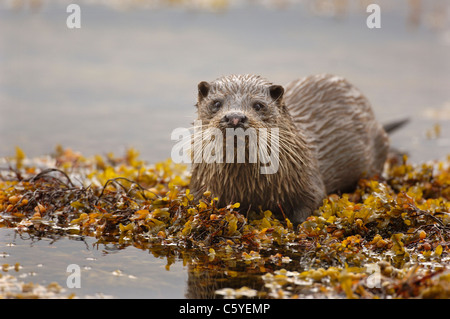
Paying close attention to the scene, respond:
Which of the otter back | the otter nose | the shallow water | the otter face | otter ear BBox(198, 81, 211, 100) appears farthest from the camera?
the otter back

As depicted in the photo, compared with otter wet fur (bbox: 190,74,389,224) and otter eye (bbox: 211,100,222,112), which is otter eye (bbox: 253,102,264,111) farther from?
otter eye (bbox: 211,100,222,112)

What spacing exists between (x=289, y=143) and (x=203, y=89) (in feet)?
2.18

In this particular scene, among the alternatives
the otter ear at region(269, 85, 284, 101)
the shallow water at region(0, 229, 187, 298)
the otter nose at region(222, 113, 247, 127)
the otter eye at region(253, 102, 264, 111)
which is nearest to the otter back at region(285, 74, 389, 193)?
the otter ear at region(269, 85, 284, 101)

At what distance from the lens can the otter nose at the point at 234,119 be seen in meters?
3.82

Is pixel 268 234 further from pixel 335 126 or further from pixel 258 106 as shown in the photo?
pixel 335 126

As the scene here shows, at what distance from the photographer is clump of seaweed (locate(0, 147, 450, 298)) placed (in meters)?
3.29

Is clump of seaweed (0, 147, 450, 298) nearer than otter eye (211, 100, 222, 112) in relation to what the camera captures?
Yes

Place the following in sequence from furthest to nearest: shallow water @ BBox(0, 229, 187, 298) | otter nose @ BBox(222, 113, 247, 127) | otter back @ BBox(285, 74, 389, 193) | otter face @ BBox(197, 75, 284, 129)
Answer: otter back @ BBox(285, 74, 389, 193)
otter face @ BBox(197, 75, 284, 129)
otter nose @ BBox(222, 113, 247, 127)
shallow water @ BBox(0, 229, 187, 298)

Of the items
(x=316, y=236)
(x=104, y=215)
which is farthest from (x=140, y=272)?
(x=316, y=236)

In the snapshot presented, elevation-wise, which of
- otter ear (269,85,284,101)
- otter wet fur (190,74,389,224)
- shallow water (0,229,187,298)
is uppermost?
otter ear (269,85,284,101)

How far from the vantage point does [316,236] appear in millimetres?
4109

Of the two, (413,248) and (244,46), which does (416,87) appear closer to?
(244,46)

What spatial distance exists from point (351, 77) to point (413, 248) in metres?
6.49

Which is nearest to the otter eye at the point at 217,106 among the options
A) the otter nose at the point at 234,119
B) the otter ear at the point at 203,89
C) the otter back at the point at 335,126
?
the otter ear at the point at 203,89
